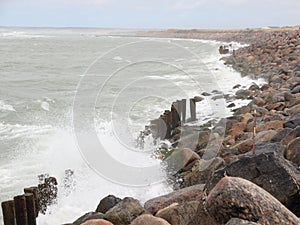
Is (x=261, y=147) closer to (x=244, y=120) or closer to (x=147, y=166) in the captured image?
(x=147, y=166)

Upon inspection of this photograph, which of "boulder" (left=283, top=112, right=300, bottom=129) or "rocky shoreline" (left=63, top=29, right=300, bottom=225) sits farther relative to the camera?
"boulder" (left=283, top=112, right=300, bottom=129)

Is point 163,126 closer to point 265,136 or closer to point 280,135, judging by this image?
point 265,136

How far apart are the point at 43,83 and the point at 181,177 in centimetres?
1753

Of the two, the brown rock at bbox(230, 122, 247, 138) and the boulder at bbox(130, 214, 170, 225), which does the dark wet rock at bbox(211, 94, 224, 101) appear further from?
the boulder at bbox(130, 214, 170, 225)

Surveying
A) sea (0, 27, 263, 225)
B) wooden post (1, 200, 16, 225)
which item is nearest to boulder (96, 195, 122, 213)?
sea (0, 27, 263, 225)

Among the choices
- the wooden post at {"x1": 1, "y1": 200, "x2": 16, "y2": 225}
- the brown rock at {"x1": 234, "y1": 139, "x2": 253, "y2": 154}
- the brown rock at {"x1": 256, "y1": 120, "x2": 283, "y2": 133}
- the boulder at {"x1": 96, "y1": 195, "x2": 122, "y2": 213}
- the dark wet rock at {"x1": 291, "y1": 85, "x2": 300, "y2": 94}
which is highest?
the dark wet rock at {"x1": 291, "y1": 85, "x2": 300, "y2": 94}

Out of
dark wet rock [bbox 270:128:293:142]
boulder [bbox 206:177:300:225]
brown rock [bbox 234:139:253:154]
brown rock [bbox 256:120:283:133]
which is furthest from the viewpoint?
brown rock [bbox 256:120:283:133]

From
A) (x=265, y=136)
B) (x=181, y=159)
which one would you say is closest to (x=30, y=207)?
(x=181, y=159)

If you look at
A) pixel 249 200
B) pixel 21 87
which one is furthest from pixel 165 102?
pixel 249 200

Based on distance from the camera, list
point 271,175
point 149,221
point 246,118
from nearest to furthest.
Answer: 1. point 271,175
2. point 149,221
3. point 246,118

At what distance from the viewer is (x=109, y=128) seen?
13266 millimetres

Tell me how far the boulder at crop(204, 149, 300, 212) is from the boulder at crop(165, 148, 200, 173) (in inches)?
132

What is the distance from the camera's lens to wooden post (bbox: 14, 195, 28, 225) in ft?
19.2

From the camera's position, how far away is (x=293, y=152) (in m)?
5.64
